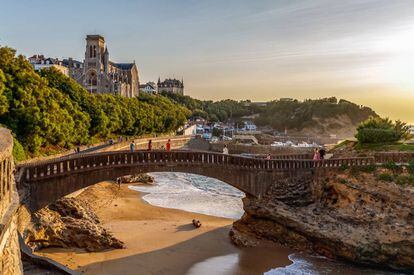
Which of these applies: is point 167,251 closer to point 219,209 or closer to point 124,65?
point 219,209

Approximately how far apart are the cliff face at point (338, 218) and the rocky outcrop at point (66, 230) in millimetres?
8457

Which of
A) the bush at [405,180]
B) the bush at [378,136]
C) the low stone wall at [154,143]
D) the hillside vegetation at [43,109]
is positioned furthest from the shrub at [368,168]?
the low stone wall at [154,143]

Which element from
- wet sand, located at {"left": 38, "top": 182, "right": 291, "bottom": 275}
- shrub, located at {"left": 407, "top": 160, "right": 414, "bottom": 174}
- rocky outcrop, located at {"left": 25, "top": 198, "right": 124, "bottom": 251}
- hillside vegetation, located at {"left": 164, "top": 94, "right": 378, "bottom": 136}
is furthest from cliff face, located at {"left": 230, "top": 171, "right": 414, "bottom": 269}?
hillside vegetation, located at {"left": 164, "top": 94, "right": 378, "bottom": 136}

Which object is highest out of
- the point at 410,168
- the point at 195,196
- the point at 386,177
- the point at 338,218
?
the point at 410,168

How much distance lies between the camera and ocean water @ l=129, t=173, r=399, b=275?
20875 mm

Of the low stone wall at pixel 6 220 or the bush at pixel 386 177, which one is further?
the bush at pixel 386 177

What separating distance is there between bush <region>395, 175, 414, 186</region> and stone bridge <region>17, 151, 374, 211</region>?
2.57 meters

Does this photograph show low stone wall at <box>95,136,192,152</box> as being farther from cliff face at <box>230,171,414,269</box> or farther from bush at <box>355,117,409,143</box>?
bush at <box>355,117,409,143</box>

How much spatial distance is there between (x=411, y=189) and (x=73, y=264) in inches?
765

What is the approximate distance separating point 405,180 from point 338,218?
15.5ft

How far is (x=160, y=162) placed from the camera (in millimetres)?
24562

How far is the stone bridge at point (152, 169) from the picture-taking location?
67.1 ft

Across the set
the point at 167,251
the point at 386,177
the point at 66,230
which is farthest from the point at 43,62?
the point at 386,177

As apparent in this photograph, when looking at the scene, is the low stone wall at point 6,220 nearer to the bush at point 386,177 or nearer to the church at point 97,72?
the bush at point 386,177
